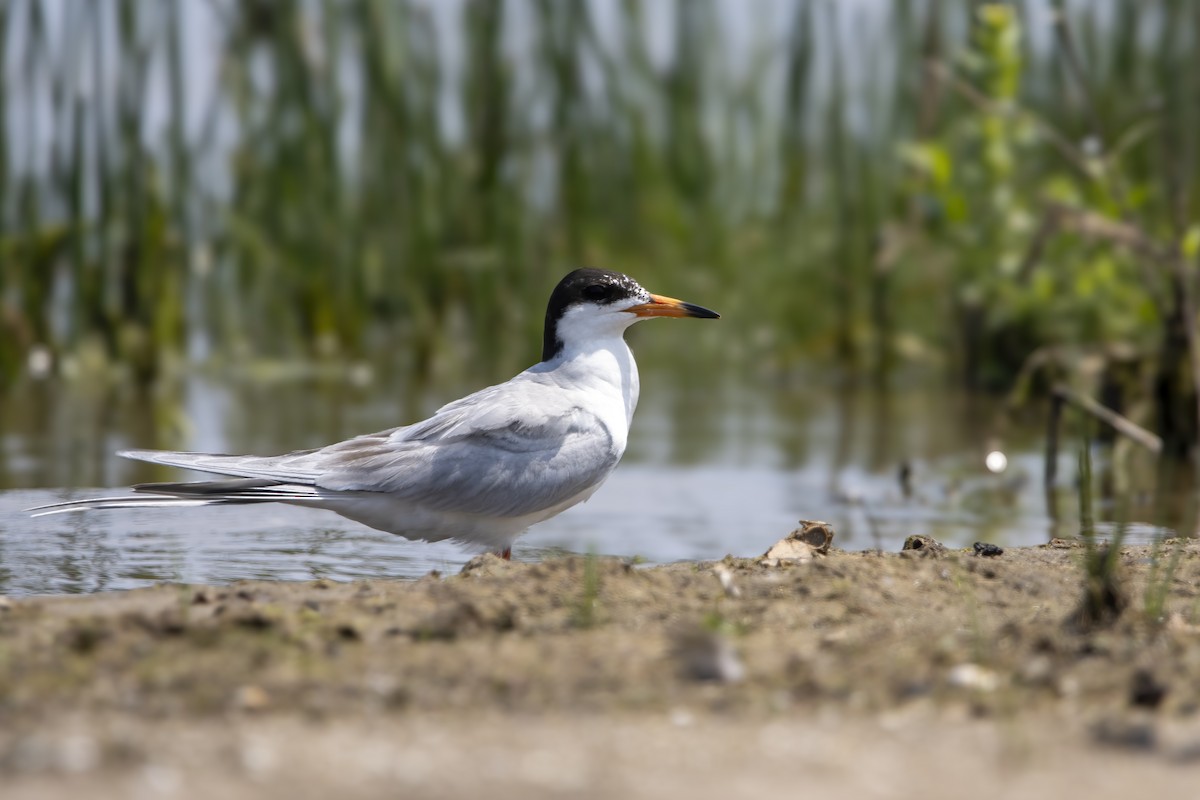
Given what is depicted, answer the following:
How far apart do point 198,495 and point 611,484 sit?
7.45ft

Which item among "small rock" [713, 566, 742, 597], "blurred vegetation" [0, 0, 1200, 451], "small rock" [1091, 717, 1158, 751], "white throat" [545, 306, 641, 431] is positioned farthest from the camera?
"blurred vegetation" [0, 0, 1200, 451]

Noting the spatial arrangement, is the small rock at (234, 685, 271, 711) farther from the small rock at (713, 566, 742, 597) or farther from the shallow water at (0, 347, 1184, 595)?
the small rock at (713, 566, 742, 597)

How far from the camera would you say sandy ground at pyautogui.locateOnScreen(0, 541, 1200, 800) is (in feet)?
7.38

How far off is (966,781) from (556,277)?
791cm

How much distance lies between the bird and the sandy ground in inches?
31.9

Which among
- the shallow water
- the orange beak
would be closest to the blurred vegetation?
the shallow water

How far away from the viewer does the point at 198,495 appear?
4324 mm

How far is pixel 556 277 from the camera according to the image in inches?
394

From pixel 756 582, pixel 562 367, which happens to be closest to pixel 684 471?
pixel 562 367

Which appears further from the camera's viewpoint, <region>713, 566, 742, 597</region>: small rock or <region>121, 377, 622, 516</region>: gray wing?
<region>121, 377, 622, 516</region>: gray wing

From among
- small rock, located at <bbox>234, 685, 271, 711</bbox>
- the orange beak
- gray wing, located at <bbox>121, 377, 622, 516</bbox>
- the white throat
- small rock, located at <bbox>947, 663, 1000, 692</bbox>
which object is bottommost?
small rock, located at <bbox>234, 685, 271, 711</bbox>

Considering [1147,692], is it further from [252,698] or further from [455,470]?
[455,470]

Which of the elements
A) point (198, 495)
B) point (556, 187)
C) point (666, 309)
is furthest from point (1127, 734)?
point (556, 187)

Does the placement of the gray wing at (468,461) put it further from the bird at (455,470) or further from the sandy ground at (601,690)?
the sandy ground at (601,690)
